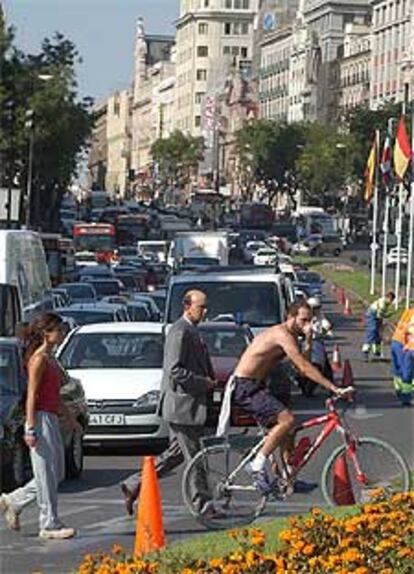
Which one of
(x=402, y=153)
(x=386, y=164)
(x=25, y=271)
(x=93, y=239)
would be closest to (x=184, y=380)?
(x=25, y=271)

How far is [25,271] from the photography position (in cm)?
3353

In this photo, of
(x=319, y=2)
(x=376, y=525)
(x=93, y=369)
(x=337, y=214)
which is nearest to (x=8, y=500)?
(x=376, y=525)

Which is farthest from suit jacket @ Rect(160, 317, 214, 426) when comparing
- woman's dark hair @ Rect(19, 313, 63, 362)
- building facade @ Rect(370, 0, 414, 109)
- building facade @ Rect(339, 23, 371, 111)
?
building facade @ Rect(339, 23, 371, 111)

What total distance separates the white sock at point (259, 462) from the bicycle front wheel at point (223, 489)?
12cm

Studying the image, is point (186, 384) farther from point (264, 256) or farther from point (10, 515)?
point (264, 256)

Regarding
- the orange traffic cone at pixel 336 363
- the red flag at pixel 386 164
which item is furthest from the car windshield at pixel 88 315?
the red flag at pixel 386 164

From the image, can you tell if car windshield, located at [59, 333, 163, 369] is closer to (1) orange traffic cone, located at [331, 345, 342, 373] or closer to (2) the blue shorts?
(2) the blue shorts

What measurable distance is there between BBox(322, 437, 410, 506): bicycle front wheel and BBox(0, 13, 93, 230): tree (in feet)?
179

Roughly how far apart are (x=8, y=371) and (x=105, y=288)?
110ft

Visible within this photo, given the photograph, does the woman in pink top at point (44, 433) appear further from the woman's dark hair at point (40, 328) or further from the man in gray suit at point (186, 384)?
the man in gray suit at point (186, 384)

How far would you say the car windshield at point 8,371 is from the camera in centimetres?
1805

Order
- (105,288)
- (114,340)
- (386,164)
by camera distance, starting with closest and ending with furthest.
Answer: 1. (114,340)
2. (105,288)
3. (386,164)

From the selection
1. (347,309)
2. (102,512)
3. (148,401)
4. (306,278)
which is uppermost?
(148,401)

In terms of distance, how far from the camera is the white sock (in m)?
14.7
